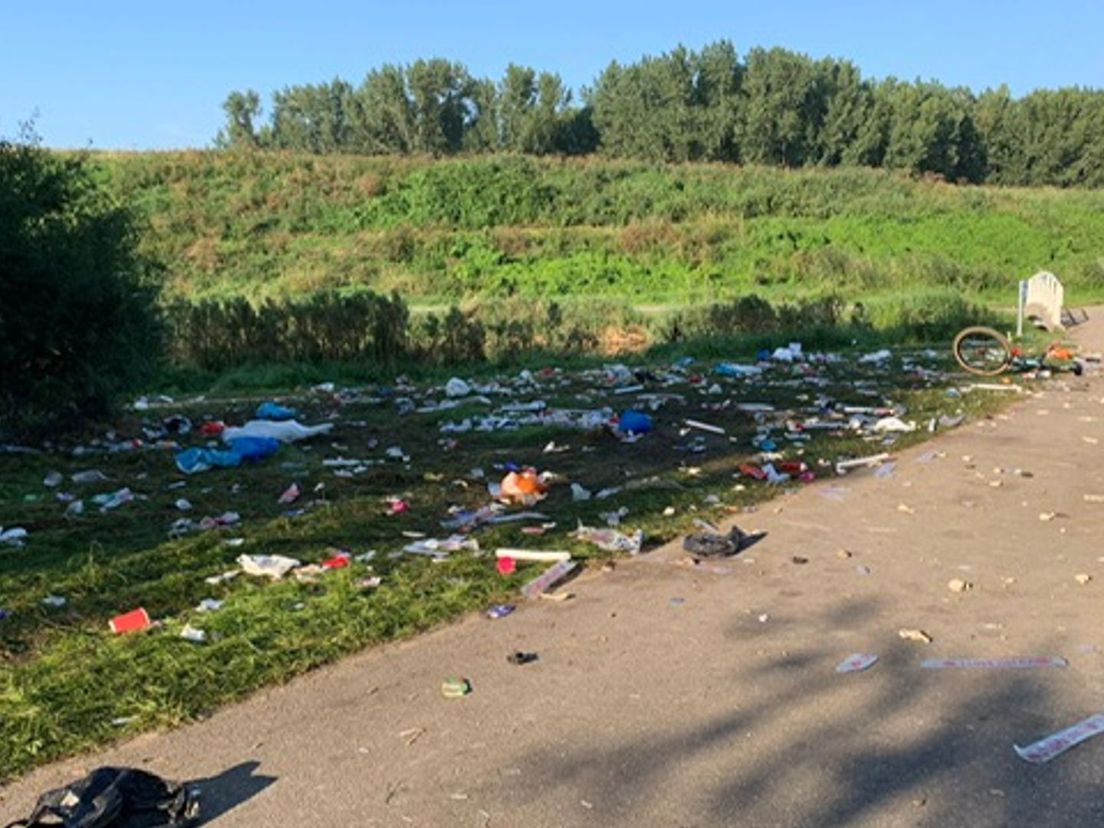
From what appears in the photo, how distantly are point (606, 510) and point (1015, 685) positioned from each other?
3.01 metres

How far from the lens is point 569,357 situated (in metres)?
16.7

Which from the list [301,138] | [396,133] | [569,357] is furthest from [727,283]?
[301,138]

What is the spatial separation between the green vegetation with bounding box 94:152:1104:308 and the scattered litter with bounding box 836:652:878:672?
23.6 metres

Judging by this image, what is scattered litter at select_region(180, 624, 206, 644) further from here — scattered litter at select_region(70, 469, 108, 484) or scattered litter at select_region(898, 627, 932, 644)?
scattered litter at select_region(70, 469, 108, 484)

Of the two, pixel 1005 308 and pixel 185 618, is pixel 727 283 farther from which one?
pixel 185 618

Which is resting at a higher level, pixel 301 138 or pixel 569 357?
pixel 301 138

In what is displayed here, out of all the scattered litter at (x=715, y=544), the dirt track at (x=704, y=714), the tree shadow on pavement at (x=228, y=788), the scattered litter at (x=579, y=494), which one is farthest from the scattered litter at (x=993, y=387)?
the tree shadow on pavement at (x=228, y=788)

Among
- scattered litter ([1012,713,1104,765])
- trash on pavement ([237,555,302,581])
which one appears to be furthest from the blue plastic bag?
scattered litter ([1012,713,1104,765])

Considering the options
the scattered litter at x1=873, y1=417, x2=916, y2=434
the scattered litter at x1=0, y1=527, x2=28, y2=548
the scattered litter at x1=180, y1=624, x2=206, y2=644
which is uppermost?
the scattered litter at x1=0, y1=527, x2=28, y2=548

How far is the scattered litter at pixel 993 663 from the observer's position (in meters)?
3.75

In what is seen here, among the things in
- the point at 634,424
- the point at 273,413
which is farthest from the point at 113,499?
the point at 634,424

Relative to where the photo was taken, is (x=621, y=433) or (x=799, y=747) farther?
(x=621, y=433)

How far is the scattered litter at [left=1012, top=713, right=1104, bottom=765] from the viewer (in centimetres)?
303

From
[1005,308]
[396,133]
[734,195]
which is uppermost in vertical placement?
[396,133]
